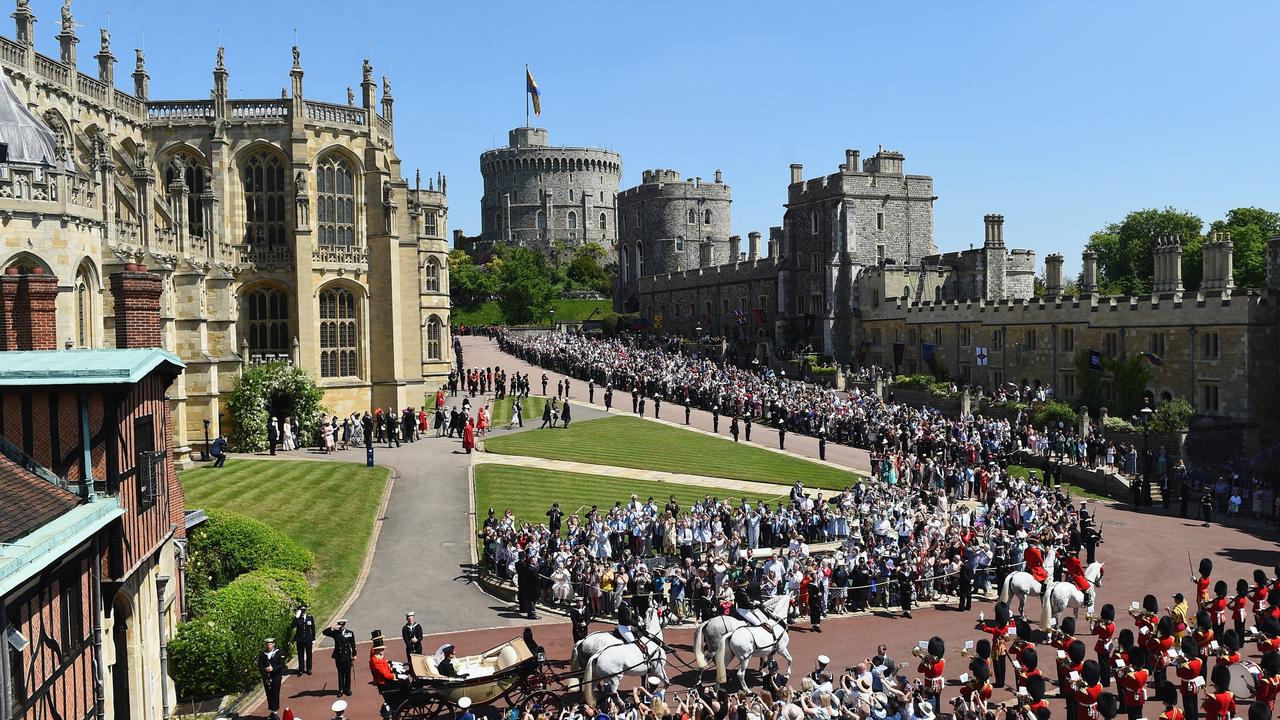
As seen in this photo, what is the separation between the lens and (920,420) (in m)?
43.4

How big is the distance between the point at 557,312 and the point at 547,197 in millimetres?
35349

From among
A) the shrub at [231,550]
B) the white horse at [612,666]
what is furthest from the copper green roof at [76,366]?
the shrub at [231,550]

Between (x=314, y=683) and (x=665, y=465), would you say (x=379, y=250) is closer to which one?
Result: (x=665, y=465)

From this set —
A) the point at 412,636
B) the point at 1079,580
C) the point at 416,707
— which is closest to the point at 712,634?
the point at 416,707

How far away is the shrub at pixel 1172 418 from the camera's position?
42375 millimetres

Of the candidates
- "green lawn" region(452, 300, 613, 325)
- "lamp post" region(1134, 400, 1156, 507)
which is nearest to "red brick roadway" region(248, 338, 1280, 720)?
"lamp post" region(1134, 400, 1156, 507)

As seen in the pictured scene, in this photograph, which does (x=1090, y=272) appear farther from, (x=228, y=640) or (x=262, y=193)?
(x=228, y=640)

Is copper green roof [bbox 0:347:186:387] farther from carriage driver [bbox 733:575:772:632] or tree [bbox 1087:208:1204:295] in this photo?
tree [bbox 1087:208:1204:295]

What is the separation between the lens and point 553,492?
32.9 meters

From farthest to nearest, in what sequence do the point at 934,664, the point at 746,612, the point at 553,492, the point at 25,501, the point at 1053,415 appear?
1. the point at 1053,415
2. the point at 553,492
3. the point at 746,612
4. the point at 934,664
5. the point at 25,501

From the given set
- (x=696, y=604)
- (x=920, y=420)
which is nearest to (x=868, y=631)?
(x=696, y=604)

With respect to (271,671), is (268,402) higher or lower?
higher

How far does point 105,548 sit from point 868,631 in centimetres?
1468

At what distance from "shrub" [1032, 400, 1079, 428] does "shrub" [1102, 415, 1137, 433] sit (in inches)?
64.7
